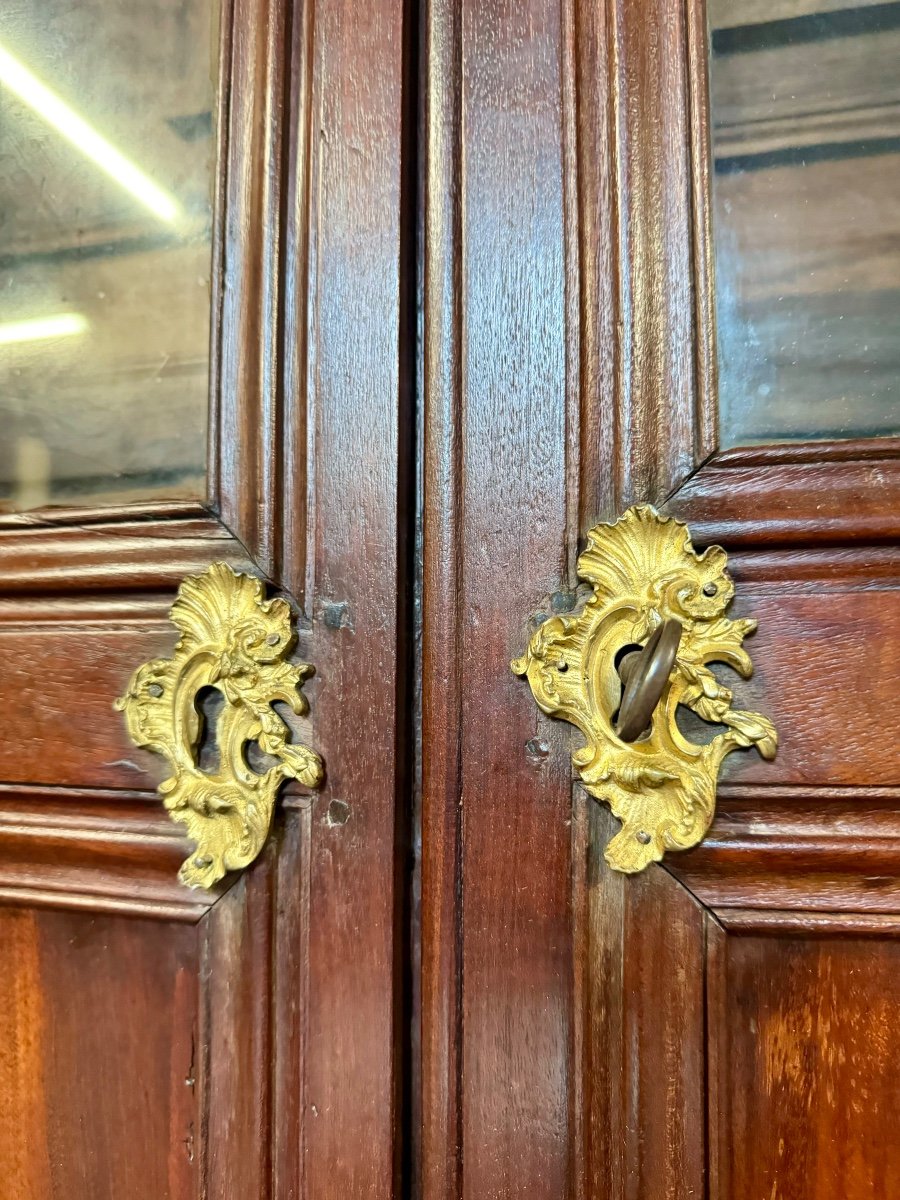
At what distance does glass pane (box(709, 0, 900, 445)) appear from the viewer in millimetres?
309

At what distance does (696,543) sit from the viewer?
1.01ft

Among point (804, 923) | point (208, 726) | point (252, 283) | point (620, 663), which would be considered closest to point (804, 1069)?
point (804, 923)

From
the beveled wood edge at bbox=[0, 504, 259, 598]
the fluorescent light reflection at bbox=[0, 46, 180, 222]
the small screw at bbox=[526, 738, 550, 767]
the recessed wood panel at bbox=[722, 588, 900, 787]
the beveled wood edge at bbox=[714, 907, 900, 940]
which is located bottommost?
the beveled wood edge at bbox=[714, 907, 900, 940]

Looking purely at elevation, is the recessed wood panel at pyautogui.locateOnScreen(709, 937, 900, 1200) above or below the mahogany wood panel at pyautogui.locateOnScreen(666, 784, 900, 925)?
below

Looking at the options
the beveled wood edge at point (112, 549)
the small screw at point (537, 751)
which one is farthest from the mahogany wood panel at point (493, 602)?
the beveled wood edge at point (112, 549)

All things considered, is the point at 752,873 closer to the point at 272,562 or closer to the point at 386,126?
the point at 272,562

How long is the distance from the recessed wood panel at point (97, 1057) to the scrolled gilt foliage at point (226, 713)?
55 mm

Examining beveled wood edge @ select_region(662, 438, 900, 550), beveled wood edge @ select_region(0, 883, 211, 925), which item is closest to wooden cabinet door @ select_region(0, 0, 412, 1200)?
beveled wood edge @ select_region(0, 883, 211, 925)

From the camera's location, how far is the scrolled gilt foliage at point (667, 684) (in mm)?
295

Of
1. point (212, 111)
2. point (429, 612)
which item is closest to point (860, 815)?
point (429, 612)

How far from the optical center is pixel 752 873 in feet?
0.98

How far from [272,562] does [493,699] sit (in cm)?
11

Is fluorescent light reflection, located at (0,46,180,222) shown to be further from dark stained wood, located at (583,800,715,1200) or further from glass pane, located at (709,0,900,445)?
dark stained wood, located at (583,800,715,1200)

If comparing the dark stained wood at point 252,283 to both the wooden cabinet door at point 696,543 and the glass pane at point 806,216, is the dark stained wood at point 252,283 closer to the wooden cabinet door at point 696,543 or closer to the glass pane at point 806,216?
the wooden cabinet door at point 696,543
